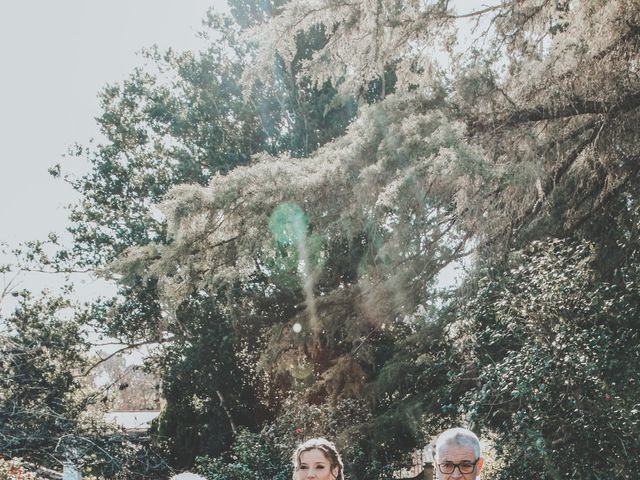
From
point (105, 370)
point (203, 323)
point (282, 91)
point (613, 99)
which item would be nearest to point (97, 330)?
point (203, 323)

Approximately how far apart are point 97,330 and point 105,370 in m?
36.7

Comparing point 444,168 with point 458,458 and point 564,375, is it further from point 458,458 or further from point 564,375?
point 458,458

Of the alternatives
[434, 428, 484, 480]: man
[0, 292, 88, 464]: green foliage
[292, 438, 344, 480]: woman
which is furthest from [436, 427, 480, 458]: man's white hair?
[0, 292, 88, 464]: green foliage

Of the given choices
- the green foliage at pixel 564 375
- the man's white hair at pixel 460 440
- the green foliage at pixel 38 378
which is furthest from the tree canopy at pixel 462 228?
the man's white hair at pixel 460 440

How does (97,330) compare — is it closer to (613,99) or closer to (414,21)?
(414,21)

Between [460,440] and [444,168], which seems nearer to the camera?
[460,440]

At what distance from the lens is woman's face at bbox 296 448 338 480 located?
3264mm

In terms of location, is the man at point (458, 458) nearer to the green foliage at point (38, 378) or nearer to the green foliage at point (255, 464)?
the green foliage at point (38, 378)

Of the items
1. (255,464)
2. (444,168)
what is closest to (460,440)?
(444,168)

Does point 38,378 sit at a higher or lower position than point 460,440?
higher

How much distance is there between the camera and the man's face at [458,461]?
2.89 metres

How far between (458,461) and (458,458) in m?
0.02

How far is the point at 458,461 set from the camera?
291 centimetres

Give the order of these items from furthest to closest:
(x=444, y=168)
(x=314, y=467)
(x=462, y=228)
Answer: (x=462, y=228)
(x=444, y=168)
(x=314, y=467)
